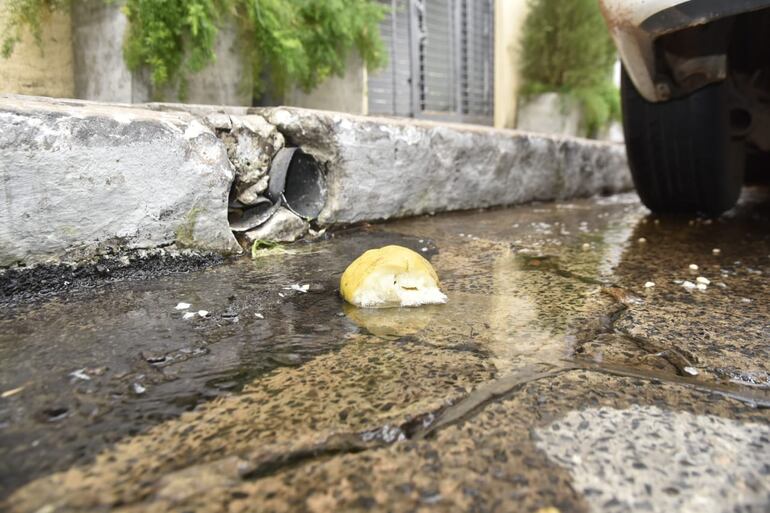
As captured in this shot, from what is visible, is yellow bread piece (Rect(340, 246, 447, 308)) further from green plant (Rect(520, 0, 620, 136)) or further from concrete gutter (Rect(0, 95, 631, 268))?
green plant (Rect(520, 0, 620, 136))

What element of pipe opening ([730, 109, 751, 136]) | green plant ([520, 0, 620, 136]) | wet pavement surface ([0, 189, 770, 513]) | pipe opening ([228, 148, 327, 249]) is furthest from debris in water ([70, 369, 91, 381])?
green plant ([520, 0, 620, 136])

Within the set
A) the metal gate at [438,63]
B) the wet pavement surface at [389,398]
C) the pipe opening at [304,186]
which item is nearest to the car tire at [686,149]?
the wet pavement surface at [389,398]

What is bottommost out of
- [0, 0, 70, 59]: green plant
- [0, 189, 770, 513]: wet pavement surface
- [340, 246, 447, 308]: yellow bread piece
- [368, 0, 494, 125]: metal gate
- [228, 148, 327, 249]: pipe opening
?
[0, 189, 770, 513]: wet pavement surface

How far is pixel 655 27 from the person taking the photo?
4.94 ft

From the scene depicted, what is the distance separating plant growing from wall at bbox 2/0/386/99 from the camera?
211 cm

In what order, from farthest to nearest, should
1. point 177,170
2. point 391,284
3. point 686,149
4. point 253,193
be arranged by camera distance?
point 686,149 → point 253,193 → point 177,170 → point 391,284

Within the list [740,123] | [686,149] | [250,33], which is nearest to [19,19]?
[250,33]

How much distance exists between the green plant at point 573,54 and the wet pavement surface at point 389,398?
15.0 feet

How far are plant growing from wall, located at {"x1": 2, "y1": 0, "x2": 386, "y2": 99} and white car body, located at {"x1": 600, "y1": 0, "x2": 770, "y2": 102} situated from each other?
150 cm

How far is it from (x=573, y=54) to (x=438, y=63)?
1504 mm

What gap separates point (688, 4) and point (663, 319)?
876 millimetres

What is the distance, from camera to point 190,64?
2240 millimetres

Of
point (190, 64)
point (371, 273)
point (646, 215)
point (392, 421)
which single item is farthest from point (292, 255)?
point (646, 215)

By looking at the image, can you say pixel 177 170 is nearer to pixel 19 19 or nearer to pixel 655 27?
pixel 19 19
